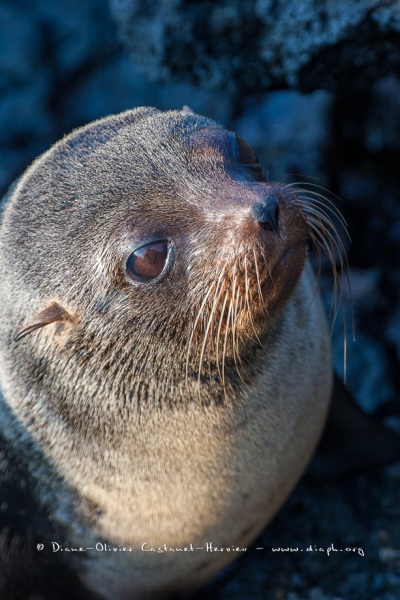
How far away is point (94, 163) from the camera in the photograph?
10.6 ft

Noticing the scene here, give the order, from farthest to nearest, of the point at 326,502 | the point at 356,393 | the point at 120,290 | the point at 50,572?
1. the point at 356,393
2. the point at 326,502
3. the point at 50,572
4. the point at 120,290

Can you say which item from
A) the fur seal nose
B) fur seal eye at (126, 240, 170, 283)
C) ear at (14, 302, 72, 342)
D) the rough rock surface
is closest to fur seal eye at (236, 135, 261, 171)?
the fur seal nose

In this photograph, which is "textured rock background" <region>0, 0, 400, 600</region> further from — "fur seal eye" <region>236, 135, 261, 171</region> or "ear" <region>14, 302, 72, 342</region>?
"ear" <region>14, 302, 72, 342</region>

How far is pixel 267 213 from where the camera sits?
2.92 meters

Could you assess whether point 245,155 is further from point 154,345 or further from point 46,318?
point 46,318

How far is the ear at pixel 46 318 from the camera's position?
10.3ft

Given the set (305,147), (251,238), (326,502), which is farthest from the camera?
(305,147)

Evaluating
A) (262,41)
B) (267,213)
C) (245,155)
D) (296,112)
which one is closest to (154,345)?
(267,213)

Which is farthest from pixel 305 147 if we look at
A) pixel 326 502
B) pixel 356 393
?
pixel 326 502

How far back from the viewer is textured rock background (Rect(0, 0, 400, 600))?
4.43 meters

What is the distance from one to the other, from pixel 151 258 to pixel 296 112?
305cm

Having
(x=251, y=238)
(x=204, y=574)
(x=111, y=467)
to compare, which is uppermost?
(x=251, y=238)

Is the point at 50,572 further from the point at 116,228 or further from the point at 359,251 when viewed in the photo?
the point at 359,251

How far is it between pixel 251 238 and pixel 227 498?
4.78 feet
